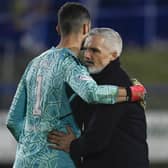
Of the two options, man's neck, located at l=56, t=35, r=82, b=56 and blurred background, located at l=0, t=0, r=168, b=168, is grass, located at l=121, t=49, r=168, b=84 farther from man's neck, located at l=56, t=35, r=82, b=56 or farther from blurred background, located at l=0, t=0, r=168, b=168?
man's neck, located at l=56, t=35, r=82, b=56

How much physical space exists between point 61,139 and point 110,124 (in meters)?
0.42

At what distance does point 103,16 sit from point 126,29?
578 mm

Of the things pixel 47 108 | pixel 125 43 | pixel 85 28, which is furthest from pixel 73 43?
pixel 125 43

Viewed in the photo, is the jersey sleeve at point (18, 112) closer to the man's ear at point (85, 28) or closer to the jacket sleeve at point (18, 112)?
the jacket sleeve at point (18, 112)

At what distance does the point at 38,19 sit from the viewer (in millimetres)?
15781

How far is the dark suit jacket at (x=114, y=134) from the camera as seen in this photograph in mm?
5875

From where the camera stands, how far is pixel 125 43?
16438 mm

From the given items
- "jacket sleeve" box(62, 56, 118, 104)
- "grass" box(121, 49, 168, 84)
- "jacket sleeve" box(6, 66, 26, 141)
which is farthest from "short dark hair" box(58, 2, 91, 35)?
"grass" box(121, 49, 168, 84)

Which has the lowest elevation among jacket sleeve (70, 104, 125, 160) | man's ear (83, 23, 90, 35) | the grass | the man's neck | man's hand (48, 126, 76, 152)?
the grass

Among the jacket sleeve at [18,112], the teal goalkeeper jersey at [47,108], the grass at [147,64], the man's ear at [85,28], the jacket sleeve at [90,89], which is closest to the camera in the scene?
the jacket sleeve at [90,89]

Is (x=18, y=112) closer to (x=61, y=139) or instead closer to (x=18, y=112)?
(x=18, y=112)

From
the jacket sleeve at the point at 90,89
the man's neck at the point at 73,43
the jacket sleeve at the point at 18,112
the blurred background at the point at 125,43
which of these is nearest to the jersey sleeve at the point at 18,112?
the jacket sleeve at the point at 18,112

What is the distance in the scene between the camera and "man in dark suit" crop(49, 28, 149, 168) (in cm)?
588

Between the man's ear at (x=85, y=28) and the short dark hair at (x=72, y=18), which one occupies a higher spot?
the short dark hair at (x=72, y=18)
